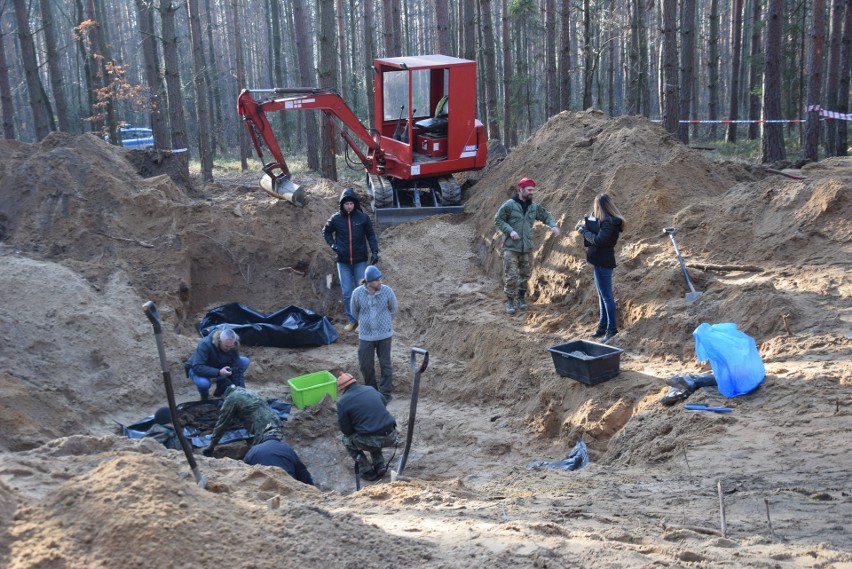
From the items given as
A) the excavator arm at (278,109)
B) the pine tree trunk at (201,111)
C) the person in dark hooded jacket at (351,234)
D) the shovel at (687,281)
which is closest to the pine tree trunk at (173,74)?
the pine tree trunk at (201,111)

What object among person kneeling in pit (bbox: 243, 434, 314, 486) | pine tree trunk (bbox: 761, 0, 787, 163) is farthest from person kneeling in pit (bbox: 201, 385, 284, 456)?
pine tree trunk (bbox: 761, 0, 787, 163)

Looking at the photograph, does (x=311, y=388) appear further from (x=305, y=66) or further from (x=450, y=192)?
(x=305, y=66)

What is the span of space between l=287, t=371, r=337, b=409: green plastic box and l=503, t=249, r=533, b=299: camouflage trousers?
9.96 feet

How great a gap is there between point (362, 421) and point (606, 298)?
11.3ft

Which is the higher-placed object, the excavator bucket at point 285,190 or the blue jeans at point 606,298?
the excavator bucket at point 285,190

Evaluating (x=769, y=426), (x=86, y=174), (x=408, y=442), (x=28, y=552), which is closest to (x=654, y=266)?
(x=769, y=426)

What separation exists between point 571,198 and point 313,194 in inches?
199

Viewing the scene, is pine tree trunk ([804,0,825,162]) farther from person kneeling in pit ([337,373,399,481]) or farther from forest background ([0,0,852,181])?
person kneeling in pit ([337,373,399,481])

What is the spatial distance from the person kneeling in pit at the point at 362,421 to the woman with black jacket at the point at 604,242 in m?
3.11

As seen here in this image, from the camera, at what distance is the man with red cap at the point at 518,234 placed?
1098 centimetres

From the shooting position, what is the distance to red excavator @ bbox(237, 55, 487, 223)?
15.2 metres

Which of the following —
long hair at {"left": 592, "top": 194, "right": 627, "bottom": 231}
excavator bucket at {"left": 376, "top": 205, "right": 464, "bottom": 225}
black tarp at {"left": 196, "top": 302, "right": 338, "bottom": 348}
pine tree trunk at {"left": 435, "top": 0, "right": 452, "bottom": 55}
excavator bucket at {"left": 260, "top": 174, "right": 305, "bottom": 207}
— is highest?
pine tree trunk at {"left": 435, "top": 0, "right": 452, "bottom": 55}

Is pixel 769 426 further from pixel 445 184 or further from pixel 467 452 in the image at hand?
pixel 445 184

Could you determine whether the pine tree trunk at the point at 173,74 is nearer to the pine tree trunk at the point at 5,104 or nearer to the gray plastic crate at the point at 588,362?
the pine tree trunk at the point at 5,104
